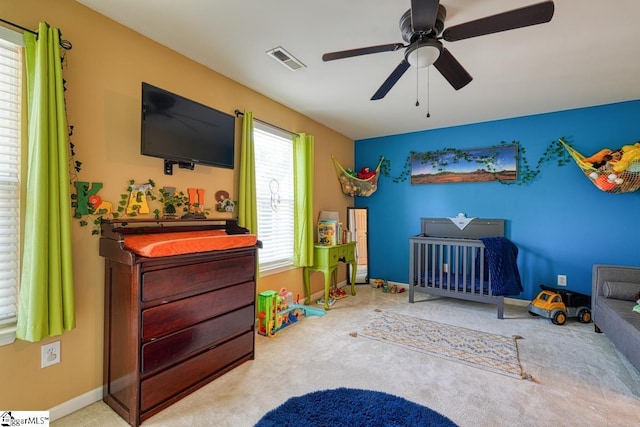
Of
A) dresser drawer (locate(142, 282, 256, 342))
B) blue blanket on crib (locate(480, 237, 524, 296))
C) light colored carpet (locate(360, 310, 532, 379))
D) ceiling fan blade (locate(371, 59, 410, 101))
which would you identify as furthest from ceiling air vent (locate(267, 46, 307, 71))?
blue blanket on crib (locate(480, 237, 524, 296))

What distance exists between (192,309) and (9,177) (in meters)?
1.21

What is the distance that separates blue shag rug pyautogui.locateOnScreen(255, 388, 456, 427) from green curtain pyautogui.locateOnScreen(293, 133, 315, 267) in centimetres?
178

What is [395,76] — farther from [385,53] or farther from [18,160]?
[18,160]

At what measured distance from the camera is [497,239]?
136 inches

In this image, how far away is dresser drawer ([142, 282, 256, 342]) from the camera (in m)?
1.70

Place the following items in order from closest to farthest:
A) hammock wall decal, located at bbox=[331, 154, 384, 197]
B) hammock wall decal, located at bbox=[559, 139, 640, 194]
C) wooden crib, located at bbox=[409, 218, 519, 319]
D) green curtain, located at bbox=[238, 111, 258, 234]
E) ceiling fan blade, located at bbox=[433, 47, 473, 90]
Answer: ceiling fan blade, located at bbox=[433, 47, 473, 90] → green curtain, located at bbox=[238, 111, 258, 234] → hammock wall decal, located at bbox=[559, 139, 640, 194] → wooden crib, located at bbox=[409, 218, 519, 319] → hammock wall decal, located at bbox=[331, 154, 384, 197]

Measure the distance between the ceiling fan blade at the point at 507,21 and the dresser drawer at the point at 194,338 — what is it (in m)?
2.25

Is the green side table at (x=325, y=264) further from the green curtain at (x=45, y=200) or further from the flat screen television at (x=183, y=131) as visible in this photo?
the green curtain at (x=45, y=200)

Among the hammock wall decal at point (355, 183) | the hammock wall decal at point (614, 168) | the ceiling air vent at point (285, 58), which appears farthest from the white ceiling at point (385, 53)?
the hammock wall decal at point (355, 183)

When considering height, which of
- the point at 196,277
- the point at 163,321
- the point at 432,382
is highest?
the point at 196,277

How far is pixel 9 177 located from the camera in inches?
62.4

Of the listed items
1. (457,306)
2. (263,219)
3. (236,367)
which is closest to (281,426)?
(236,367)

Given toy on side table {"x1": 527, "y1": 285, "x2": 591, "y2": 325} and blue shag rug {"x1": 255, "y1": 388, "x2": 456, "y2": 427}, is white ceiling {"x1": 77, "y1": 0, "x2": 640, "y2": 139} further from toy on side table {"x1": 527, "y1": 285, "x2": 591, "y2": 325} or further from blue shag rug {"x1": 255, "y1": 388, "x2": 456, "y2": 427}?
blue shag rug {"x1": 255, "y1": 388, "x2": 456, "y2": 427}

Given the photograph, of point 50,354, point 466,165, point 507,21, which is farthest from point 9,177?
point 466,165
